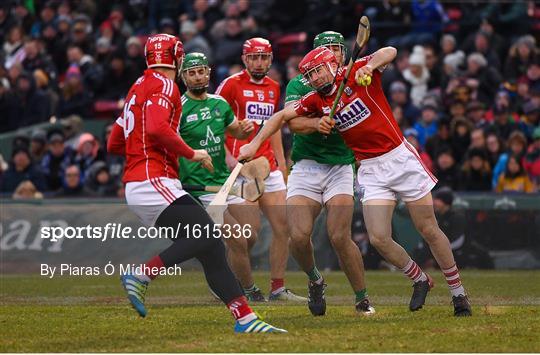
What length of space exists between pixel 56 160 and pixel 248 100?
8.06 meters

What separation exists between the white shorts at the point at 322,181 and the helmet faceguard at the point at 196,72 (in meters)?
1.50

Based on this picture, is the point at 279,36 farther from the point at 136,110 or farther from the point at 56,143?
the point at 136,110

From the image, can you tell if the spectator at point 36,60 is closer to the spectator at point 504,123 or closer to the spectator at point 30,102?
the spectator at point 30,102

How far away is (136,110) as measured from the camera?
9.95 metres

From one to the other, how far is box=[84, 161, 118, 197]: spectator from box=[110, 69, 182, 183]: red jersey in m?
9.38

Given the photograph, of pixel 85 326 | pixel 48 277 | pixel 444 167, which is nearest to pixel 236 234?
pixel 85 326

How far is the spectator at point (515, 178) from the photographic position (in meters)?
17.6

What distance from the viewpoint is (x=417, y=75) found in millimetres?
20734

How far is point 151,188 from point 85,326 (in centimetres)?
143

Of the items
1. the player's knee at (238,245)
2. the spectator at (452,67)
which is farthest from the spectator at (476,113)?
the player's knee at (238,245)

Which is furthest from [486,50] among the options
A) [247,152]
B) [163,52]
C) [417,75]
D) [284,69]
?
[163,52]

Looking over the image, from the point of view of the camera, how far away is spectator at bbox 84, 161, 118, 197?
63.7 ft

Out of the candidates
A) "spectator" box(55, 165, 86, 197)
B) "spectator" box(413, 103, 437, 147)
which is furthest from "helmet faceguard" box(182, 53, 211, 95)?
"spectator" box(413, 103, 437, 147)
